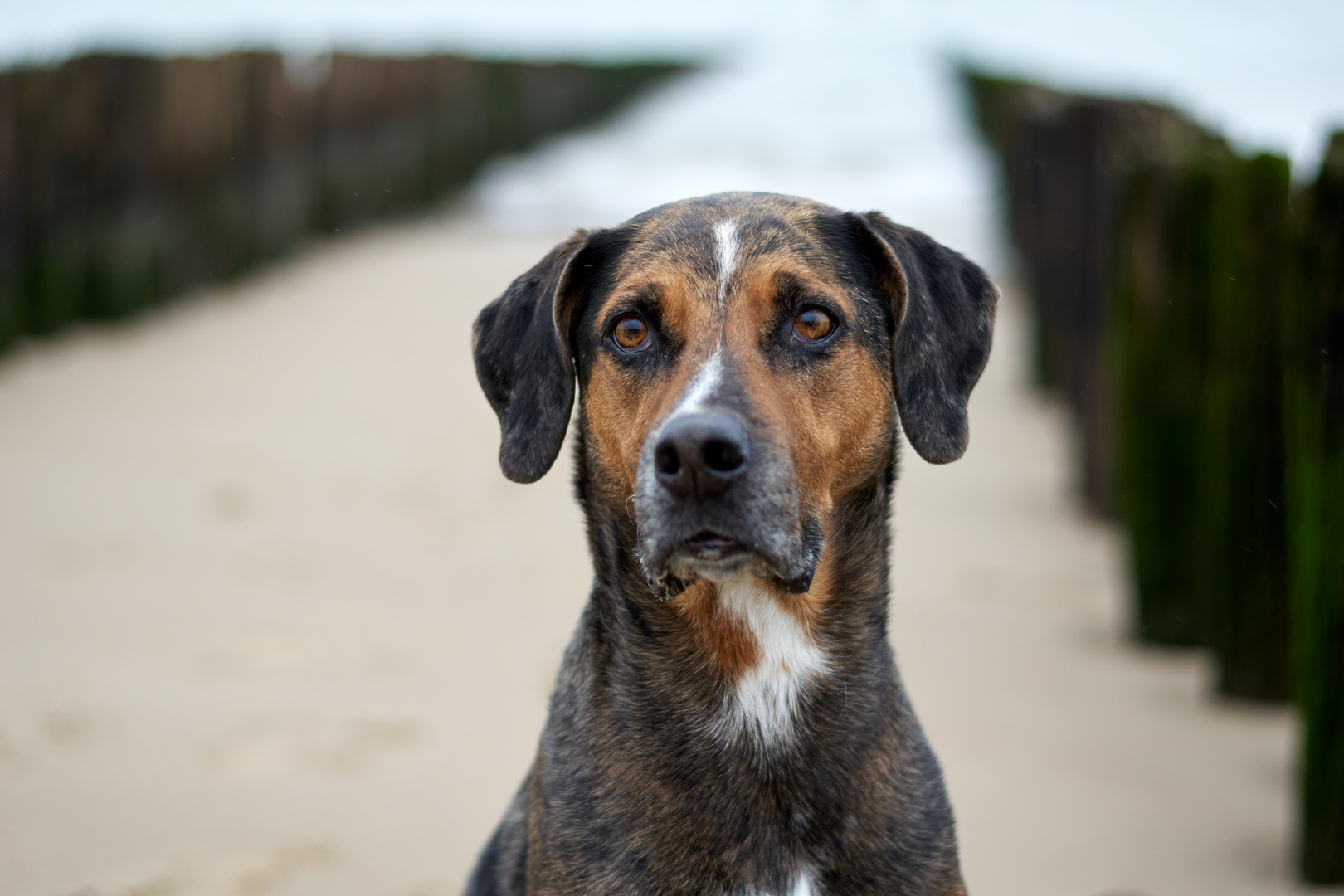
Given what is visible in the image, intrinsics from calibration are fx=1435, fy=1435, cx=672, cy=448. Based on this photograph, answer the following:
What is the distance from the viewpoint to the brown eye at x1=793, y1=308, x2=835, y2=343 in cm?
372

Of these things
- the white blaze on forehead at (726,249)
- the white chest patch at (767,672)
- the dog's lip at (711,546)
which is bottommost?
the white chest patch at (767,672)

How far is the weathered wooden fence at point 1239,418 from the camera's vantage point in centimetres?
458

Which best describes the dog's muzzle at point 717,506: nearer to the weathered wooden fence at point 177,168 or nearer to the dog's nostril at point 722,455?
the dog's nostril at point 722,455

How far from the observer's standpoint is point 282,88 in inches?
654

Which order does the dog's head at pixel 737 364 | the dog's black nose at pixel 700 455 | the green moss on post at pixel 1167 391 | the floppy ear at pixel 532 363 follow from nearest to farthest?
the dog's black nose at pixel 700 455
the dog's head at pixel 737 364
the floppy ear at pixel 532 363
the green moss on post at pixel 1167 391

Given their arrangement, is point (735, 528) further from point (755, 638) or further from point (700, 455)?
point (755, 638)

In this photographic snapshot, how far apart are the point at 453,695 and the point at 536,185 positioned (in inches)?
903

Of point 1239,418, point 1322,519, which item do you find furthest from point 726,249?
point 1239,418

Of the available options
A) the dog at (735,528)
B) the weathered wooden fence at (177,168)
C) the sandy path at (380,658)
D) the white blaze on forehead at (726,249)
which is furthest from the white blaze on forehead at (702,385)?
the weathered wooden fence at (177,168)

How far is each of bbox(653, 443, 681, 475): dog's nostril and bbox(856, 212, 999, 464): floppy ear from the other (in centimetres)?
73

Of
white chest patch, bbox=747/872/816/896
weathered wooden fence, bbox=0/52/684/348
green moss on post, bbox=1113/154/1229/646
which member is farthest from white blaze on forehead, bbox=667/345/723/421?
weathered wooden fence, bbox=0/52/684/348

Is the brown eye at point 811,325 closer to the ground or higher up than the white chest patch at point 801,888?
higher up

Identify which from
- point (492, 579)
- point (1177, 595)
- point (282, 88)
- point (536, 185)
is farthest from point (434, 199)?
point (1177, 595)

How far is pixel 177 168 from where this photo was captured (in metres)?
14.0
